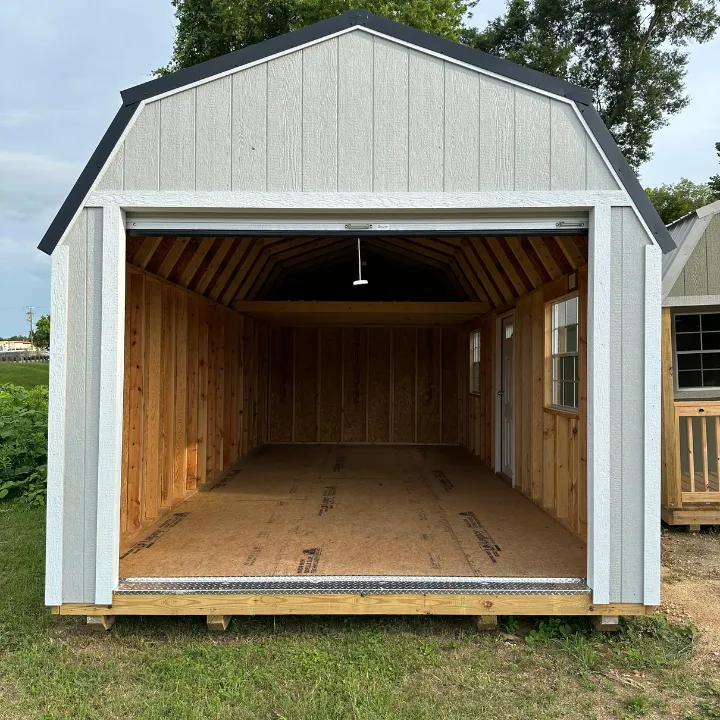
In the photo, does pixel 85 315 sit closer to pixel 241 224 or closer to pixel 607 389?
pixel 241 224

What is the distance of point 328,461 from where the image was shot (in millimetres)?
8430

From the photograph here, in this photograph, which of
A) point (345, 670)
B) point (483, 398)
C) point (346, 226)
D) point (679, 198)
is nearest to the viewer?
point (345, 670)

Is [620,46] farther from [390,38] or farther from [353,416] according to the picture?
[390,38]

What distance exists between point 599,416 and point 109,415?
2.85m

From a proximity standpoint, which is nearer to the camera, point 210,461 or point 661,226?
point 661,226

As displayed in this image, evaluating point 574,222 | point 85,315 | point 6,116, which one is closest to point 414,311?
point 574,222

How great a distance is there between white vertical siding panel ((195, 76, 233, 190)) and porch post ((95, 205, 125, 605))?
1.96 ft

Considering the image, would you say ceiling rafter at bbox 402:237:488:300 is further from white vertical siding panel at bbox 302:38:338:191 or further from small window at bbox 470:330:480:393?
white vertical siding panel at bbox 302:38:338:191

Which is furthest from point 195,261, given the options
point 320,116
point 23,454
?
point 23,454

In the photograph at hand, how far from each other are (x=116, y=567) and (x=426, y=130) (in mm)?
3151

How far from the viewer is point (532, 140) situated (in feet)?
11.2

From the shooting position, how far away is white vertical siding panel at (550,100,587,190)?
342 centimetres

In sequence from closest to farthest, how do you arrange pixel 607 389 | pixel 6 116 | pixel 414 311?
pixel 607 389 < pixel 414 311 < pixel 6 116

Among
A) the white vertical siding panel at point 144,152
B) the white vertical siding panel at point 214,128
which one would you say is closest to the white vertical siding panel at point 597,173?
the white vertical siding panel at point 214,128
